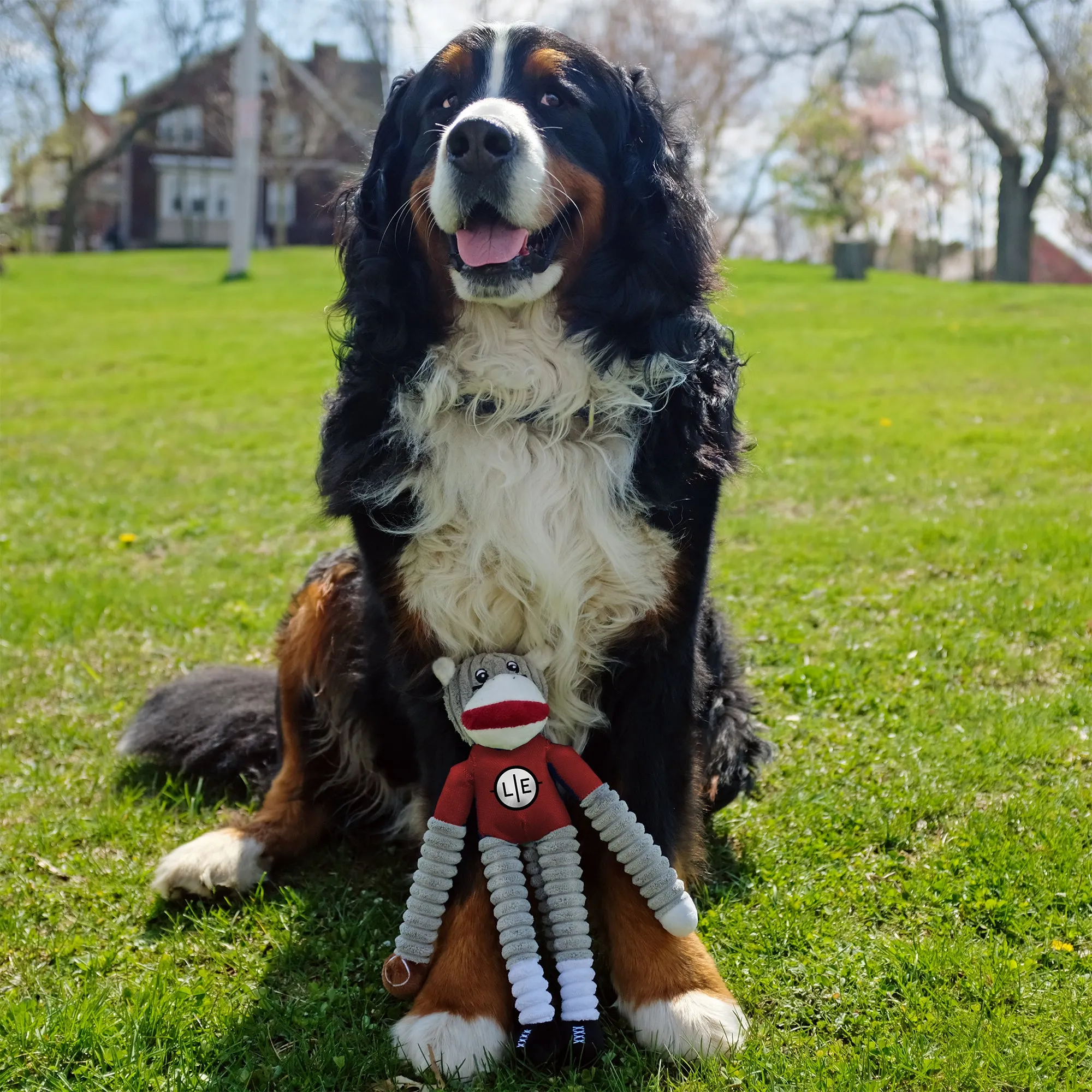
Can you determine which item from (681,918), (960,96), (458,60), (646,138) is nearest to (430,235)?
(458,60)

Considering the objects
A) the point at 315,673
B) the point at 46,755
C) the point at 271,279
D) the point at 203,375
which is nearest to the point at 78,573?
the point at 46,755

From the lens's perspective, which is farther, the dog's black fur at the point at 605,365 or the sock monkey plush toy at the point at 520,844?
the dog's black fur at the point at 605,365

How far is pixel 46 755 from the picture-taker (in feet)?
12.4

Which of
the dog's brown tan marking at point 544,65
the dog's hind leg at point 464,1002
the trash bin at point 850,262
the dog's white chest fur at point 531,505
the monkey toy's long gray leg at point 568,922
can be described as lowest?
the dog's hind leg at point 464,1002

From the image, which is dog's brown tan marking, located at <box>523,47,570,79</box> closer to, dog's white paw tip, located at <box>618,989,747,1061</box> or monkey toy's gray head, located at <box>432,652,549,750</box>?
monkey toy's gray head, located at <box>432,652,549,750</box>

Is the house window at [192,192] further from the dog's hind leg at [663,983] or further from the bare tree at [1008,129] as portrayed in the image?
the dog's hind leg at [663,983]

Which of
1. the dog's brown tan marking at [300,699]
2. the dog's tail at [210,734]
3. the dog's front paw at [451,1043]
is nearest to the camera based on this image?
the dog's front paw at [451,1043]

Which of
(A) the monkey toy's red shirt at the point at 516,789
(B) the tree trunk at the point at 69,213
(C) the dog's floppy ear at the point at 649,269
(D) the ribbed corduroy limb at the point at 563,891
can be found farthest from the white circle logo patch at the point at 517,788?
(B) the tree trunk at the point at 69,213

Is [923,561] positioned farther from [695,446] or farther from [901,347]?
[901,347]

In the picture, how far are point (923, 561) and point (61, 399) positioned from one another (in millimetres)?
9932

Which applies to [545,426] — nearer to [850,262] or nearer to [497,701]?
[497,701]

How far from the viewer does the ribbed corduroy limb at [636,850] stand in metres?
2.37

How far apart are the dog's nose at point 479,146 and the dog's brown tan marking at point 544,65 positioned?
31 centimetres

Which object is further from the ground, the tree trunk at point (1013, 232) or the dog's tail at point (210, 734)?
the tree trunk at point (1013, 232)
